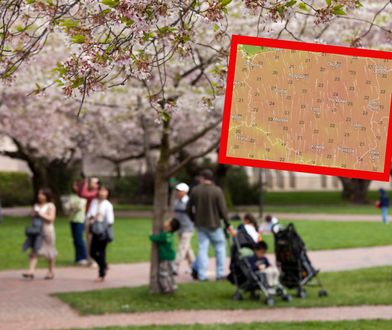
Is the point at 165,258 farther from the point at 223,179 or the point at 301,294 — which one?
the point at 223,179

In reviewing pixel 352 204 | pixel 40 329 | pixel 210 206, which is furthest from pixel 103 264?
pixel 352 204

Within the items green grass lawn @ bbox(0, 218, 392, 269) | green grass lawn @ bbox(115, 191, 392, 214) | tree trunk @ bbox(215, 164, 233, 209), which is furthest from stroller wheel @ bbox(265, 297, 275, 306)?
tree trunk @ bbox(215, 164, 233, 209)

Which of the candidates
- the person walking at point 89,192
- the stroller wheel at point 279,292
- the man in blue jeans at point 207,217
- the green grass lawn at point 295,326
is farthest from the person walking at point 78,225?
the green grass lawn at point 295,326

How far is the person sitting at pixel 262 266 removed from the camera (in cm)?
1266

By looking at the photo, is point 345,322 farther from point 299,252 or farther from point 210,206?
point 210,206

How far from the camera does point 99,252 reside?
15484 mm

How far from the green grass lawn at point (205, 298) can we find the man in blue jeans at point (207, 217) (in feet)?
1.70

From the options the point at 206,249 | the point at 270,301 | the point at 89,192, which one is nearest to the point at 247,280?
the point at 270,301

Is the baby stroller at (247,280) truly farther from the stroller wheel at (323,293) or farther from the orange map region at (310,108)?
the orange map region at (310,108)

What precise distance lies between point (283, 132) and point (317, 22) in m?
0.70

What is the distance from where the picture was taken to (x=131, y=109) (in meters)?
16.1

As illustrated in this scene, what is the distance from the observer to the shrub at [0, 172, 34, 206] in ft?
150

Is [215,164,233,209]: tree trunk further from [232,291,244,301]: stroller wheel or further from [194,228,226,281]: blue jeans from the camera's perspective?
[232,291,244,301]: stroller wheel

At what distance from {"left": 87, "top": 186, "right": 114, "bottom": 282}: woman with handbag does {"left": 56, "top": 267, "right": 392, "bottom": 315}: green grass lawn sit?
1.50m
